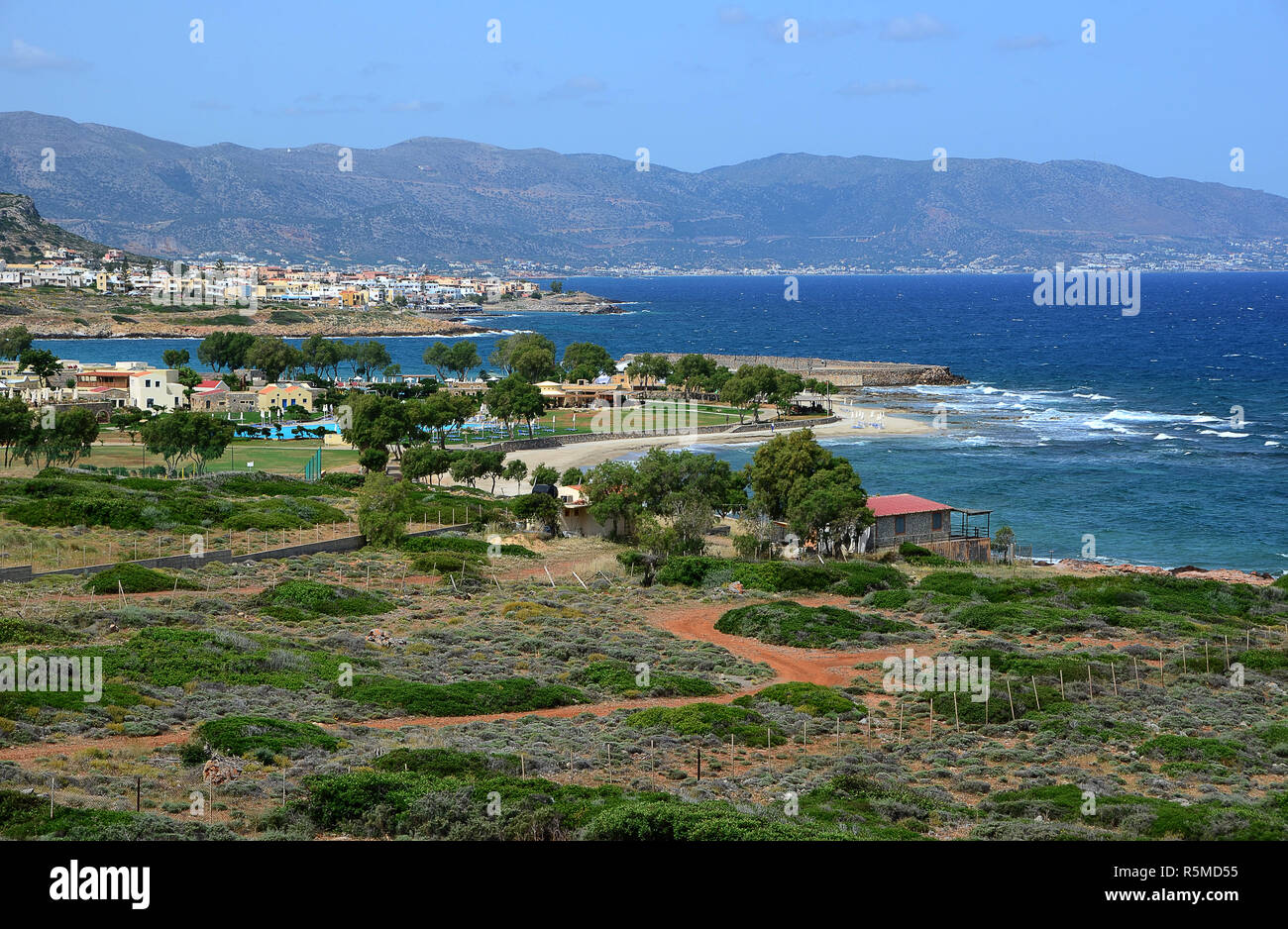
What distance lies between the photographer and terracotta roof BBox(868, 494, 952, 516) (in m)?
45.0

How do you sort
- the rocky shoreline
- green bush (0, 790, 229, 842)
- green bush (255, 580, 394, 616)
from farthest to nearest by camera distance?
the rocky shoreline, green bush (255, 580, 394, 616), green bush (0, 790, 229, 842)

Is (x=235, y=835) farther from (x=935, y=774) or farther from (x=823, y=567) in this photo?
(x=823, y=567)

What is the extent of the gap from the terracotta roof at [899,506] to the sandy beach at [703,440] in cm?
2169

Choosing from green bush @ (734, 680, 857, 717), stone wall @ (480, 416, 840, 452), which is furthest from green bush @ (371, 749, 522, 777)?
stone wall @ (480, 416, 840, 452)

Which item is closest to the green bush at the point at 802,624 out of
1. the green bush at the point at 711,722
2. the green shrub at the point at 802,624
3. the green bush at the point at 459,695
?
the green shrub at the point at 802,624

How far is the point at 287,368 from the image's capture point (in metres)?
111

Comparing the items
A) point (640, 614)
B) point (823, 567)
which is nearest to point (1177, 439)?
point (823, 567)

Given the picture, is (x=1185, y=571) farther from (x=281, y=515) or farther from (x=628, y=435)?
(x=628, y=435)

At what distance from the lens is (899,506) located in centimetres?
4556

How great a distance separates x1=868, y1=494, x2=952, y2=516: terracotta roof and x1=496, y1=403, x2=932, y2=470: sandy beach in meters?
21.7

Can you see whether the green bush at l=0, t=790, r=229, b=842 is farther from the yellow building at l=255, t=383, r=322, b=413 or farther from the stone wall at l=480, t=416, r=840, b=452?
the yellow building at l=255, t=383, r=322, b=413

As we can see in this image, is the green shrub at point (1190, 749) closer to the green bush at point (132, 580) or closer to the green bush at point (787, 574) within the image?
the green bush at point (787, 574)

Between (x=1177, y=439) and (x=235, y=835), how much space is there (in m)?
75.6
